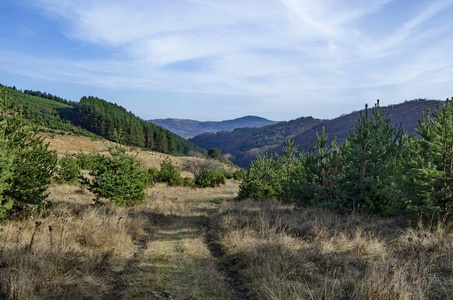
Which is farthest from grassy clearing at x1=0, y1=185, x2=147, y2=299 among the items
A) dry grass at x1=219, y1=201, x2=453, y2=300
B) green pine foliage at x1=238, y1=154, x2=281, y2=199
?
green pine foliage at x1=238, y1=154, x2=281, y2=199

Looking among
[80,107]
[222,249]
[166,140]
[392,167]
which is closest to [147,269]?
[222,249]

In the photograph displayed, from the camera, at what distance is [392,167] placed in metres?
9.40

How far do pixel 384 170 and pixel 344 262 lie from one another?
571 centimetres

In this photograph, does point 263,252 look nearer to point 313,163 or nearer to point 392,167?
point 392,167

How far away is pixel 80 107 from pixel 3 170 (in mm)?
141208

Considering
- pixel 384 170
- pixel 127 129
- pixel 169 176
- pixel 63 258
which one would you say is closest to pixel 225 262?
pixel 63 258

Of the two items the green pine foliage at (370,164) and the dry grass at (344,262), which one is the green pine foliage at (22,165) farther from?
the green pine foliage at (370,164)

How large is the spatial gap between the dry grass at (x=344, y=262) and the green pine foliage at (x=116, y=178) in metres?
5.95

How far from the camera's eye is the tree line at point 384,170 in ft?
24.2

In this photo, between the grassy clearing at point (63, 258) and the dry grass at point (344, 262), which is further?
the grassy clearing at point (63, 258)

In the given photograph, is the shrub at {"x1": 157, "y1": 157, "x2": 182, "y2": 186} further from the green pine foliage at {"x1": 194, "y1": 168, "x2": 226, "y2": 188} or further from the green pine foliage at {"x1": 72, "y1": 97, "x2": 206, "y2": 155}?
the green pine foliage at {"x1": 72, "y1": 97, "x2": 206, "y2": 155}

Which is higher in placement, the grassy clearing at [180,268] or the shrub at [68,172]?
the shrub at [68,172]

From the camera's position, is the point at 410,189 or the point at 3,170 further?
the point at 410,189

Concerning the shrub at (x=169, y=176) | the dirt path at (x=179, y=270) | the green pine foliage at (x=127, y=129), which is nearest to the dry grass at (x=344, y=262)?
the dirt path at (x=179, y=270)
